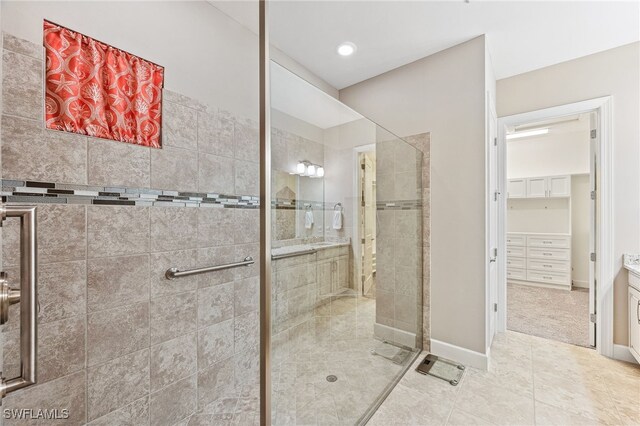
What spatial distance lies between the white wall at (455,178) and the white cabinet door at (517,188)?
3620mm

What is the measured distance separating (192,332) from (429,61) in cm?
293

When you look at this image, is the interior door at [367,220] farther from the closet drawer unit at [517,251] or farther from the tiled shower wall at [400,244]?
the closet drawer unit at [517,251]

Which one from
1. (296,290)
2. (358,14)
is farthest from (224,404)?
(358,14)

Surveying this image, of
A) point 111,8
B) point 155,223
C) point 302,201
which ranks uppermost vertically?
point 111,8

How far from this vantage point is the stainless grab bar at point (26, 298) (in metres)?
0.46

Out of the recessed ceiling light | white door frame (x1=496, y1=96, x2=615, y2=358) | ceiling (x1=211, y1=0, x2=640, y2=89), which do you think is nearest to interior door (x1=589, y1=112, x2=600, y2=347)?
white door frame (x1=496, y1=96, x2=615, y2=358)

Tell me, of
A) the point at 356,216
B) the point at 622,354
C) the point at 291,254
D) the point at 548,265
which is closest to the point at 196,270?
the point at 291,254

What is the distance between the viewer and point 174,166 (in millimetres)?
1635

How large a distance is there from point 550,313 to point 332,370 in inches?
133

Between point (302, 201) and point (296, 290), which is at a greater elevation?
point (302, 201)

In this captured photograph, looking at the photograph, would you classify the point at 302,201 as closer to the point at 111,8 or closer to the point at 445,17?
the point at 111,8

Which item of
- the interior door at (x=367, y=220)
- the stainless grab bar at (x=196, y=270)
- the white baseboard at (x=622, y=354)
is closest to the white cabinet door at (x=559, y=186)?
the white baseboard at (x=622, y=354)

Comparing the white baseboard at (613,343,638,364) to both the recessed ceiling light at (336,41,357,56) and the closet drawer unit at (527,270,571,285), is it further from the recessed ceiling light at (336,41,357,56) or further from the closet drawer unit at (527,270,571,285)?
the recessed ceiling light at (336,41,357,56)

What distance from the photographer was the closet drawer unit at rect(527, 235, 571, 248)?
4484 millimetres
